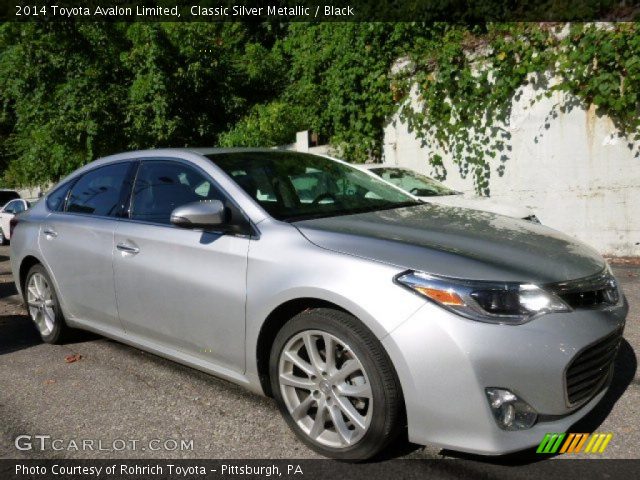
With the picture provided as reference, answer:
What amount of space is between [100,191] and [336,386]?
2624 millimetres

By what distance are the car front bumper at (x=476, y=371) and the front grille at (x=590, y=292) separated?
115 millimetres

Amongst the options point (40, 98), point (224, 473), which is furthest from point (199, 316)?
point (40, 98)

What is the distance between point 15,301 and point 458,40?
7.32 metres

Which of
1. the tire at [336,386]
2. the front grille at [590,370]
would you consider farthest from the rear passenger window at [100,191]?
the front grille at [590,370]

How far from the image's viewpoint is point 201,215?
→ 130 inches

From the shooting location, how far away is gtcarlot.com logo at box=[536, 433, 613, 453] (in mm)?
2846

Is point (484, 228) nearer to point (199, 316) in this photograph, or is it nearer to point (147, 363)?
point (199, 316)

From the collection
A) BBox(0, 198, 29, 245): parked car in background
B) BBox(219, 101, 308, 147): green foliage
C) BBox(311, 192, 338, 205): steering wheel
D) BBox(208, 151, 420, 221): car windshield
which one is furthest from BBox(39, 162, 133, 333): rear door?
BBox(0, 198, 29, 245): parked car in background

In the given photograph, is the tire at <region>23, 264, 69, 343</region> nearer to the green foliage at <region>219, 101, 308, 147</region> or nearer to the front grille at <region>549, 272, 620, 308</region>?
the front grille at <region>549, 272, 620, 308</region>

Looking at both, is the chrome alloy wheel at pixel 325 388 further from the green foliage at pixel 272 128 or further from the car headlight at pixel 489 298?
the green foliage at pixel 272 128

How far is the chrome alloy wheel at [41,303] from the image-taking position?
5059mm

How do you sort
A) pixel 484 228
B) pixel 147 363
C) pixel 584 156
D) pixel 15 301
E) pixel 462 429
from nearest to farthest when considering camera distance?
1. pixel 462 429
2. pixel 484 228
3. pixel 147 363
4. pixel 15 301
5. pixel 584 156

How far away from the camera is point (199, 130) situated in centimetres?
1427

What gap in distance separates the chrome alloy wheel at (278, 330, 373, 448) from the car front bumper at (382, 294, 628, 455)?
0.87 feet
